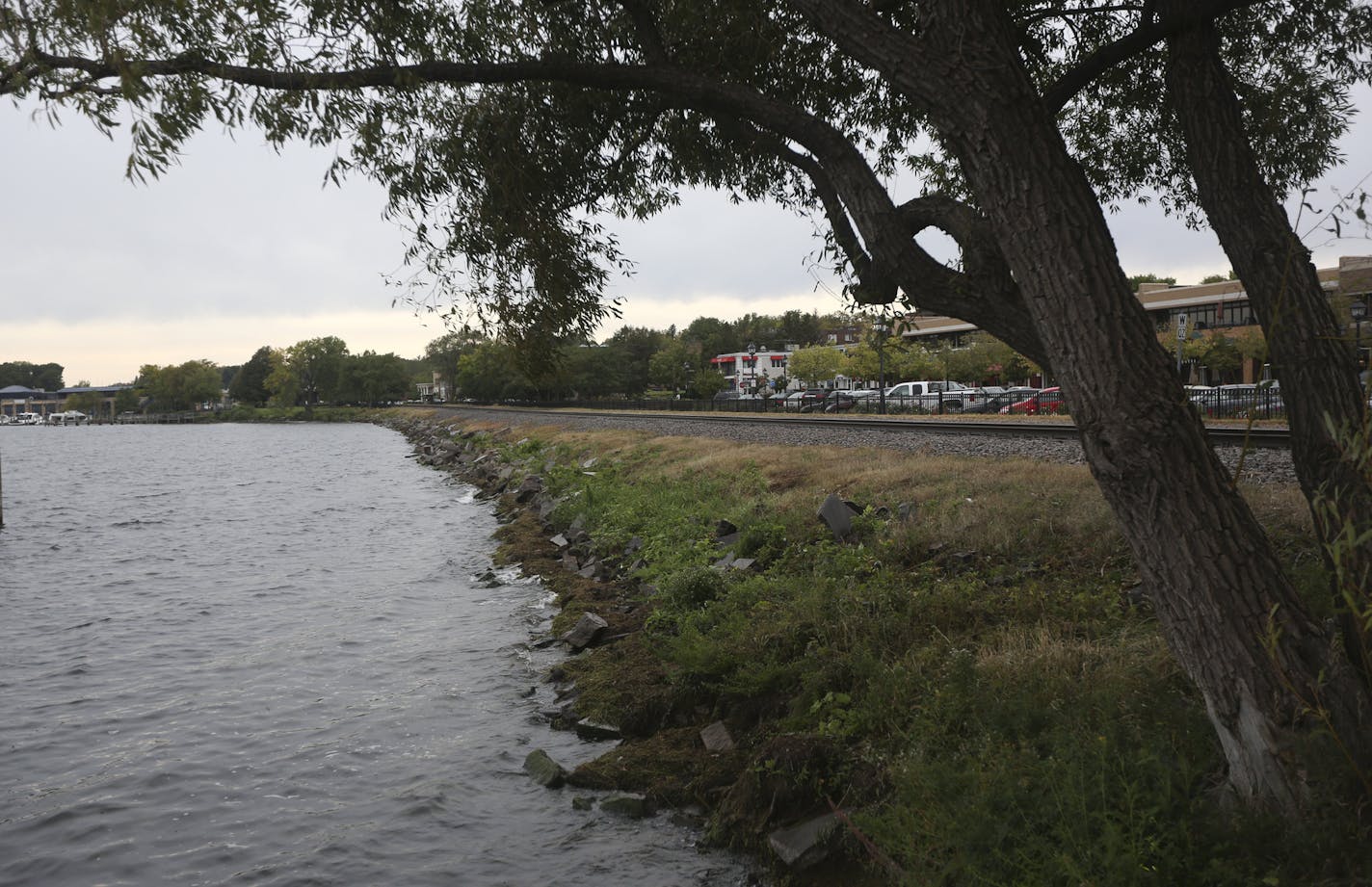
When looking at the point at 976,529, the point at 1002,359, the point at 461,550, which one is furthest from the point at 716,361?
the point at 976,529

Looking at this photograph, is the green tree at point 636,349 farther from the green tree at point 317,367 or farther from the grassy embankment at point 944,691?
the grassy embankment at point 944,691

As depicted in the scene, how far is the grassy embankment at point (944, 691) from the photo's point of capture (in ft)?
14.9

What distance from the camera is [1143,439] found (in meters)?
4.24

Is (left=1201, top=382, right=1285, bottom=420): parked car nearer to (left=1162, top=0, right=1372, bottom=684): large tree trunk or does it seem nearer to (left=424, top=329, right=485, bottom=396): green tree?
(left=1162, top=0, right=1372, bottom=684): large tree trunk

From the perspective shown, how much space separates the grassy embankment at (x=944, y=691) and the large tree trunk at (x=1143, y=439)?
0.49 m

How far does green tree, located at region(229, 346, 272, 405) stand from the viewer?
623 feet

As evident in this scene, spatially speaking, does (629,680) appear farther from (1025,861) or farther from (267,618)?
(267,618)

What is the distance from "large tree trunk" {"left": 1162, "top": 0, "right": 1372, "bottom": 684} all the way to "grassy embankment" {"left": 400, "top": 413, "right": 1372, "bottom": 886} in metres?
1.55

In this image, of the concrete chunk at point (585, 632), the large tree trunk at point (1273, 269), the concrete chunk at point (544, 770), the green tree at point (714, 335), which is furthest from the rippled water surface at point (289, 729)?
the green tree at point (714, 335)

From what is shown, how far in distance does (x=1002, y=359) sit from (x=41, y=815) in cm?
6295

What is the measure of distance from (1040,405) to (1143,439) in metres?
34.4

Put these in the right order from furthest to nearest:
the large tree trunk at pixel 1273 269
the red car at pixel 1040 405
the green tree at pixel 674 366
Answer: the green tree at pixel 674 366 → the red car at pixel 1040 405 → the large tree trunk at pixel 1273 269

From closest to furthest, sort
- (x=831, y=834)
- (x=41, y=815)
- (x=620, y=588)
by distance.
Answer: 1. (x=831, y=834)
2. (x=41, y=815)
3. (x=620, y=588)

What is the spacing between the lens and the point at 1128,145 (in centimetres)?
1046
